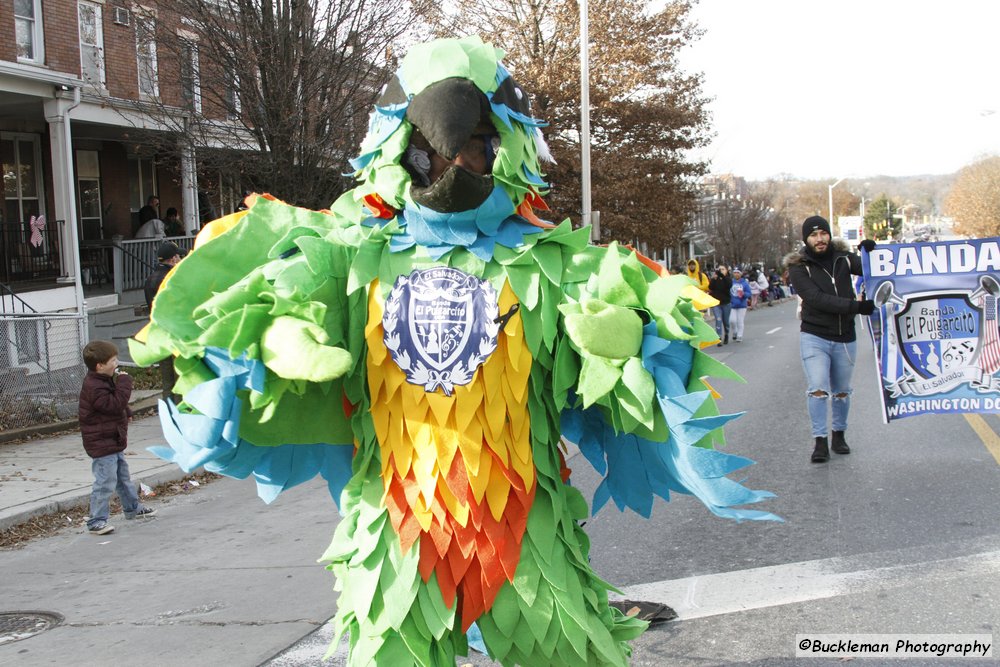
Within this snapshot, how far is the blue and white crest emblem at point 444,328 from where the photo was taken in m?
2.48

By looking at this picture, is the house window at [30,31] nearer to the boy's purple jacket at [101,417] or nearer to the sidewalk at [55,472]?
the sidewalk at [55,472]

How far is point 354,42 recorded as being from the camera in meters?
12.4

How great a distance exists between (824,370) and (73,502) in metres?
5.52

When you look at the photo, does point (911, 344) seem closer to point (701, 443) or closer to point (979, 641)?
point (979, 641)

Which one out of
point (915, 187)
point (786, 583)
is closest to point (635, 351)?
point (786, 583)

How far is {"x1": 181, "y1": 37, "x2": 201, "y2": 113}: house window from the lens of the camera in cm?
1221

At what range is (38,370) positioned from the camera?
37.1 feet

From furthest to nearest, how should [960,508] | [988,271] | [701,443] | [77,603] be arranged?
[988,271]
[960,508]
[77,603]
[701,443]

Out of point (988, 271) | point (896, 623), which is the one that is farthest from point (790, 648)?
point (988, 271)

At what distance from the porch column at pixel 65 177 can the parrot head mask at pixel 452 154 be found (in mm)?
13339

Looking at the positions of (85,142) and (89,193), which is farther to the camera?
(89,193)

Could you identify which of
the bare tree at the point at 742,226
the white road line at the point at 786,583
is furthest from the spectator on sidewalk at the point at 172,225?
the bare tree at the point at 742,226

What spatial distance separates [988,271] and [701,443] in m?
5.11

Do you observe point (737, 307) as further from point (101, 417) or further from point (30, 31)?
point (101, 417)
